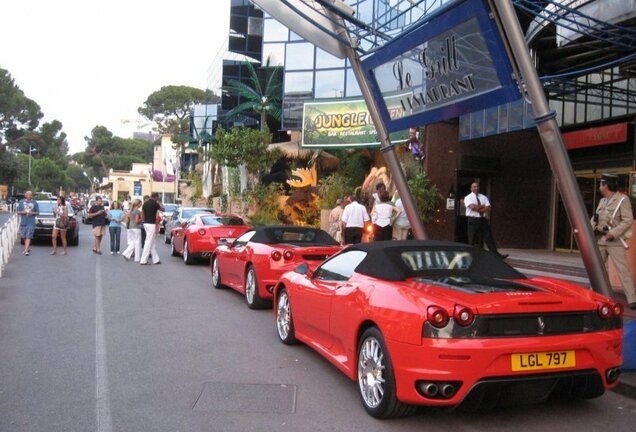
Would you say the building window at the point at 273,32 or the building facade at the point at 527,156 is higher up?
the building window at the point at 273,32

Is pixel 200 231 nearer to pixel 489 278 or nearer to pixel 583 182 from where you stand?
pixel 489 278

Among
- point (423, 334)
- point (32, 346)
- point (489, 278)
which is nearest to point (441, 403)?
point (423, 334)

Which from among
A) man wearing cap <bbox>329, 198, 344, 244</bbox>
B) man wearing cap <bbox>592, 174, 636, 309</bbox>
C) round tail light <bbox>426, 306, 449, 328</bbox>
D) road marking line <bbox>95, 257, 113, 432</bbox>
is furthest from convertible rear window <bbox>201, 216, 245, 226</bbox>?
round tail light <bbox>426, 306, 449, 328</bbox>

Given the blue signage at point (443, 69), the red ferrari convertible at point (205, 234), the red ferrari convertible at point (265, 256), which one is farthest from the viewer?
the red ferrari convertible at point (205, 234)

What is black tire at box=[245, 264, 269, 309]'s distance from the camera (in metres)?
8.37

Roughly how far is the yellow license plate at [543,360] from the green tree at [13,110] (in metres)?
65.3

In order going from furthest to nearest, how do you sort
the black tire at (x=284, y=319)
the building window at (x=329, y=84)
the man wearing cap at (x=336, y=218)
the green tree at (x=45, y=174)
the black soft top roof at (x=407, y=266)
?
the green tree at (x=45, y=174) < the building window at (x=329, y=84) < the man wearing cap at (x=336, y=218) < the black tire at (x=284, y=319) < the black soft top roof at (x=407, y=266)

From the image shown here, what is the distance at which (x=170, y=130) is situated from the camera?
73875 mm

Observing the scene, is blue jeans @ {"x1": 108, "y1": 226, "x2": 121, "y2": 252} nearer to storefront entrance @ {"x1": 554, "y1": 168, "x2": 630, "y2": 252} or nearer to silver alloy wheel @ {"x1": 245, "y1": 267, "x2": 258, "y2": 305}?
silver alloy wheel @ {"x1": 245, "y1": 267, "x2": 258, "y2": 305}

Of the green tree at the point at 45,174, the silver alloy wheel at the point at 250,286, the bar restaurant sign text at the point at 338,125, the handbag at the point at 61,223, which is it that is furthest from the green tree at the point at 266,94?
the green tree at the point at 45,174

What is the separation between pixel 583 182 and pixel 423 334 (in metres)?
14.8

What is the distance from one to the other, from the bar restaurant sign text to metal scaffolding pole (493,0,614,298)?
1678cm

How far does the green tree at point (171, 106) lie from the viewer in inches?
2901

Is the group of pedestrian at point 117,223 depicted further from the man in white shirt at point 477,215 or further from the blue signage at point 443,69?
the man in white shirt at point 477,215
